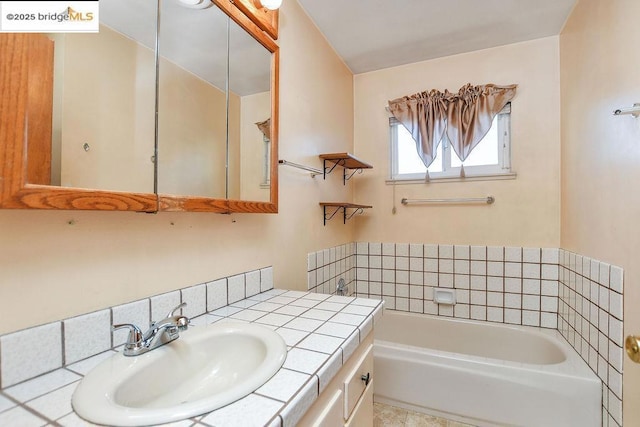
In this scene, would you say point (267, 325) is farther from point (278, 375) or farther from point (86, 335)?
point (86, 335)

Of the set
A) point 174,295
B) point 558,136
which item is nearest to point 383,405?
point 174,295

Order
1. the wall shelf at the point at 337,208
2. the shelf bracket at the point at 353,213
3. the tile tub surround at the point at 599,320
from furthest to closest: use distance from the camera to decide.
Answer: the shelf bracket at the point at 353,213, the wall shelf at the point at 337,208, the tile tub surround at the point at 599,320

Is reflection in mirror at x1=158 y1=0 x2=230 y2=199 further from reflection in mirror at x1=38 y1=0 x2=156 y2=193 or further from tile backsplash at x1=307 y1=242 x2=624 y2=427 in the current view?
tile backsplash at x1=307 y1=242 x2=624 y2=427

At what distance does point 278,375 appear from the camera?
0.68 m

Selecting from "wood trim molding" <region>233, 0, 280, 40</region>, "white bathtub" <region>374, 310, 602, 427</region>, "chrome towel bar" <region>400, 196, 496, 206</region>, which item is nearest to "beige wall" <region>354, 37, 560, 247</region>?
"chrome towel bar" <region>400, 196, 496, 206</region>

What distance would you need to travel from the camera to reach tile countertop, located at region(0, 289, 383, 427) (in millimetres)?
532

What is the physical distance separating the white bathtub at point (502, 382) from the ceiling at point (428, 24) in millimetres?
2070

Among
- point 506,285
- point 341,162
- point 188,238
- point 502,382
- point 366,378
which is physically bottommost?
point 502,382

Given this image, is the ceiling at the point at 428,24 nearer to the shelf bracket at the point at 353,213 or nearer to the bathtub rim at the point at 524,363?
the shelf bracket at the point at 353,213

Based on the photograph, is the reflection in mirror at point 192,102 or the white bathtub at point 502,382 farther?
the white bathtub at point 502,382

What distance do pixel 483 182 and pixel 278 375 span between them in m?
2.17

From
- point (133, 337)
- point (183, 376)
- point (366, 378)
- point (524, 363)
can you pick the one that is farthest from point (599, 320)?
point (133, 337)

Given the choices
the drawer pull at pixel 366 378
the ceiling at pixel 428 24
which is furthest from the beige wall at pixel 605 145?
the drawer pull at pixel 366 378

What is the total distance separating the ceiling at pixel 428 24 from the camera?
179 cm
